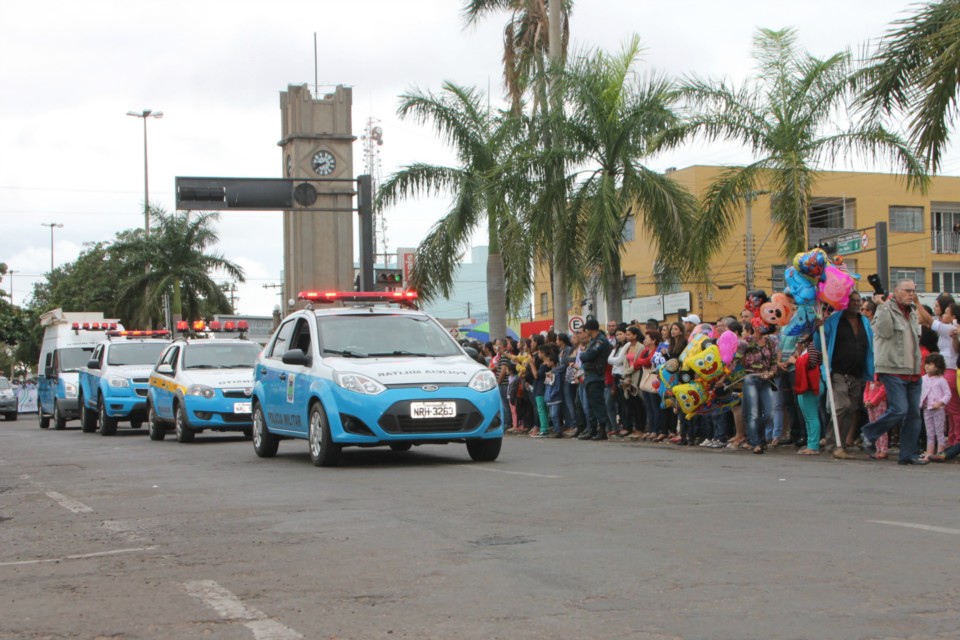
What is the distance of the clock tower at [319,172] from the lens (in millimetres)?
83938

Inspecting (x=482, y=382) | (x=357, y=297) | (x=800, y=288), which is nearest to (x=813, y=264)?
(x=800, y=288)

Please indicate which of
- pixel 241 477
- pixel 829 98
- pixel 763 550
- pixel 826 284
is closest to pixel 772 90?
pixel 829 98

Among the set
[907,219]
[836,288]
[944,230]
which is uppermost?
[907,219]

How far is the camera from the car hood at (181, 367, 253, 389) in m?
20.2

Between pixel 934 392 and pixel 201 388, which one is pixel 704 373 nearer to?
pixel 934 392

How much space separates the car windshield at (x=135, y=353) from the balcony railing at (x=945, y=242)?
131ft

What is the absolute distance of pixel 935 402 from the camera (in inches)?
527

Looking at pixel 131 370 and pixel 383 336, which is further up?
pixel 383 336

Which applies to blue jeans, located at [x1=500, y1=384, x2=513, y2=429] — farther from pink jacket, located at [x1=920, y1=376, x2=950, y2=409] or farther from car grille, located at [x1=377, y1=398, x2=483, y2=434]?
pink jacket, located at [x1=920, y1=376, x2=950, y2=409]

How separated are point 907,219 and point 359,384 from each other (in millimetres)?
47314

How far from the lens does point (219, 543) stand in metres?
7.72

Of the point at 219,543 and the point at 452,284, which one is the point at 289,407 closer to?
the point at 219,543

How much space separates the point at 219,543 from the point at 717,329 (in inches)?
412

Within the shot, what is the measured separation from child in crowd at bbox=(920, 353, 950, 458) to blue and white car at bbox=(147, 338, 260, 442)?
1069 centimetres
